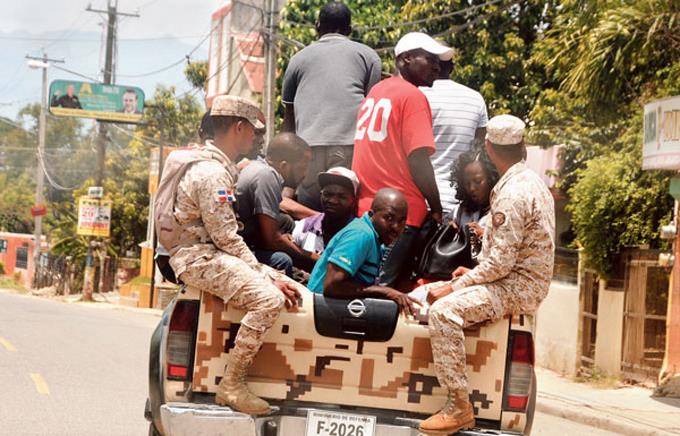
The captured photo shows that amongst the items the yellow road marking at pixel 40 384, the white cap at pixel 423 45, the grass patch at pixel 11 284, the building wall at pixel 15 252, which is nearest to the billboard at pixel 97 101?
the grass patch at pixel 11 284

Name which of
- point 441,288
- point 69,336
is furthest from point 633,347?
point 441,288

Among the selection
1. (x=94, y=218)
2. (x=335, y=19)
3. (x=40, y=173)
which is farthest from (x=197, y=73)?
(x=335, y=19)

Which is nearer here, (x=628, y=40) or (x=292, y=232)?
(x=292, y=232)

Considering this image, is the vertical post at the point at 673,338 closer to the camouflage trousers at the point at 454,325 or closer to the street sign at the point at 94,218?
the camouflage trousers at the point at 454,325

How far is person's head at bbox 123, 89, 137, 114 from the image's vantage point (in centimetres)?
5119

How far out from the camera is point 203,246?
19.2 ft

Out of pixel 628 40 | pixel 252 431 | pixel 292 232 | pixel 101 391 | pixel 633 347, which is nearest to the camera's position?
pixel 252 431

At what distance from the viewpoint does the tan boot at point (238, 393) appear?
562 centimetres

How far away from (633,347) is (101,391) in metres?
7.25

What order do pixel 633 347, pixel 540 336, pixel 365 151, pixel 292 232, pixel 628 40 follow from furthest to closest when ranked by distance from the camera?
pixel 540 336
pixel 633 347
pixel 628 40
pixel 292 232
pixel 365 151

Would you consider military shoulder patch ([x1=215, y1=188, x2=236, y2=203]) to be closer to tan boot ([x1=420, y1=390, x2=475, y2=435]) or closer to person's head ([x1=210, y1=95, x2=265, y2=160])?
person's head ([x1=210, y1=95, x2=265, y2=160])

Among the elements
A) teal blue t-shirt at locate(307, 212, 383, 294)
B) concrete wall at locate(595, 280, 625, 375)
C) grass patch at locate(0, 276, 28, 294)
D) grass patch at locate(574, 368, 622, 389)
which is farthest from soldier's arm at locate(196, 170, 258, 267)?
grass patch at locate(0, 276, 28, 294)

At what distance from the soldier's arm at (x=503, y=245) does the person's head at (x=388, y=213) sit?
1.50ft

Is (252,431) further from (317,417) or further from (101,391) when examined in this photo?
(101,391)
